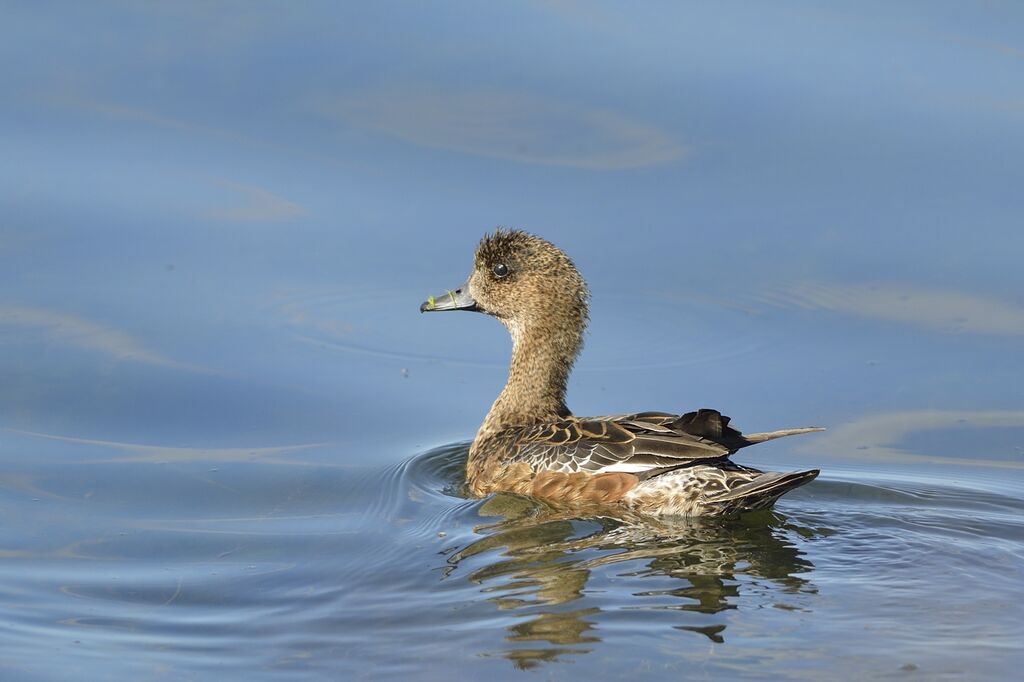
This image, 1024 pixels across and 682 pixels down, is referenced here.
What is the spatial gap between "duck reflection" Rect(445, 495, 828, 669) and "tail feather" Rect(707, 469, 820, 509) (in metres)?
0.15

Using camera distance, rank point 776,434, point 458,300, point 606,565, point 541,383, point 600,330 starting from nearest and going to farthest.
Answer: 1. point 606,565
2. point 776,434
3. point 541,383
4. point 458,300
5. point 600,330

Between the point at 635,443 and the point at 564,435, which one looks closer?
the point at 635,443

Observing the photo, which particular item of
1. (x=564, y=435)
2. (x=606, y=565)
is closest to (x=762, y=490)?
(x=606, y=565)

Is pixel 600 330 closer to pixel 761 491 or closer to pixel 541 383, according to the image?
pixel 541 383

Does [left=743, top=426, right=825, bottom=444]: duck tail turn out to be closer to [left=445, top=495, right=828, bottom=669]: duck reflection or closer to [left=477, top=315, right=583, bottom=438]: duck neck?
[left=445, top=495, right=828, bottom=669]: duck reflection

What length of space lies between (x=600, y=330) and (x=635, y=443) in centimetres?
244

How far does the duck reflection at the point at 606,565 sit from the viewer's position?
7.31 m

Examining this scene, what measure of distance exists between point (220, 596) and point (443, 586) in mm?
1089

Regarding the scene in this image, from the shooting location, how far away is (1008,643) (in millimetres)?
7203

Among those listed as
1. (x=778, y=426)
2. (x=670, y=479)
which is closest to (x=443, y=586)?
(x=670, y=479)

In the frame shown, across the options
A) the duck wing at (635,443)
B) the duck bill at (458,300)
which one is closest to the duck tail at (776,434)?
the duck wing at (635,443)

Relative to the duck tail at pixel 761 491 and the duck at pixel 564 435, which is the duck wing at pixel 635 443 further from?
the duck tail at pixel 761 491

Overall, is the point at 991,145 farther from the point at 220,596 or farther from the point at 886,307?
the point at 220,596

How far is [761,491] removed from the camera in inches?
348
